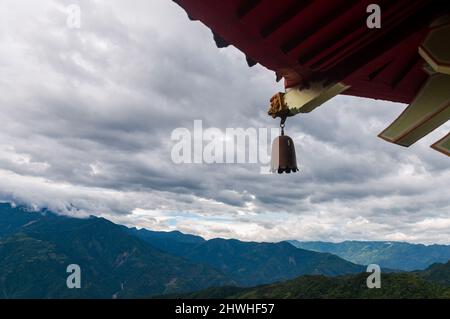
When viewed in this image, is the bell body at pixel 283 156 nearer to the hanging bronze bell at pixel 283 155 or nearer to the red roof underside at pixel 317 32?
the hanging bronze bell at pixel 283 155

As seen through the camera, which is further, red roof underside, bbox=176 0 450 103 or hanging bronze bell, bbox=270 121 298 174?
hanging bronze bell, bbox=270 121 298 174

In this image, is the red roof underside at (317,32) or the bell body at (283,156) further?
the bell body at (283,156)

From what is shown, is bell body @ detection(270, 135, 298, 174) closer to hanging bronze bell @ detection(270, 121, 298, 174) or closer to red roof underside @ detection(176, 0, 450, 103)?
hanging bronze bell @ detection(270, 121, 298, 174)

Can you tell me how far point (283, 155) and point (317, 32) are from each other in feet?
8.89

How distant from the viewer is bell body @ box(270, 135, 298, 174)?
7668 mm

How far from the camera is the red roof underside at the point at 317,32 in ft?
16.0

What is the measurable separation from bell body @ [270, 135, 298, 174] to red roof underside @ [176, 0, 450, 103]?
126 centimetres

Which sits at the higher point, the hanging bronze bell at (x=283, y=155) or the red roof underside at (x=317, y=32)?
the red roof underside at (x=317, y=32)

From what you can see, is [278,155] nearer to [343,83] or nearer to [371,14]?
[343,83]

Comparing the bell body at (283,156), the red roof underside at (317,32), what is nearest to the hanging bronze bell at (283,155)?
the bell body at (283,156)

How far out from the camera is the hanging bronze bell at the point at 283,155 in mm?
7668

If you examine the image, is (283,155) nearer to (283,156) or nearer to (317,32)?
(283,156)

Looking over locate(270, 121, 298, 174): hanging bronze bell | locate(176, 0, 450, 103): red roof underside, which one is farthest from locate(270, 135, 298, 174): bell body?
locate(176, 0, 450, 103): red roof underside
